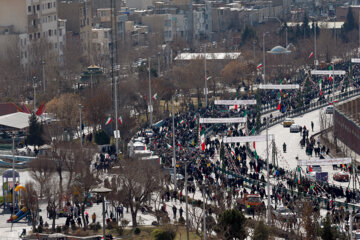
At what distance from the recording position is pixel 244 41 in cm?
12438

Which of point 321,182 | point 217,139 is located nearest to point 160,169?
point 321,182

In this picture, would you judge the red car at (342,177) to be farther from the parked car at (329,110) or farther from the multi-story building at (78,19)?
the multi-story building at (78,19)

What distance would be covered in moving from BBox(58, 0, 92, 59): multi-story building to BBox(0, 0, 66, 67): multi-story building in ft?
25.6

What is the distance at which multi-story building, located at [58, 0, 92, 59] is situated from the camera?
118375mm

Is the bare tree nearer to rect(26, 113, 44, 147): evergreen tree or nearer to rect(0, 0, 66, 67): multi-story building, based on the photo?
rect(26, 113, 44, 147): evergreen tree

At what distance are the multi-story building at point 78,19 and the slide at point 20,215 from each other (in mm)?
65210

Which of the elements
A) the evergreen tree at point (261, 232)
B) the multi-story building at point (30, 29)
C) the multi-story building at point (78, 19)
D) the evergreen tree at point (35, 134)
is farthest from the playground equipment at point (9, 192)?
the multi-story building at point (78, 19)

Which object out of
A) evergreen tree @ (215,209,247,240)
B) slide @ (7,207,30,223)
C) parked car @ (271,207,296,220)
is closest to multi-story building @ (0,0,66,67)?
slide @ (7,207,30,223)

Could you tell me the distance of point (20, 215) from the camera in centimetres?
5316

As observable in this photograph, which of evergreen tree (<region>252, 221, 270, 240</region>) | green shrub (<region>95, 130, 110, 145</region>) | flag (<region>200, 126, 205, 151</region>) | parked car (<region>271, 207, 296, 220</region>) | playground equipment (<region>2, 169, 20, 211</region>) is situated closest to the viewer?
evergreen tree (<region>252, 221, 270, 240</region>)

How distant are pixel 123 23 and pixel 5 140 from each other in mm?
57770

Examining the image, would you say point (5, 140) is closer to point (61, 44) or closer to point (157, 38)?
point (61, 44)

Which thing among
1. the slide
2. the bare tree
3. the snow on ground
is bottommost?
the snow on ground

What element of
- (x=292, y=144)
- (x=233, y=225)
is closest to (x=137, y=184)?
(x=233, y=225)
